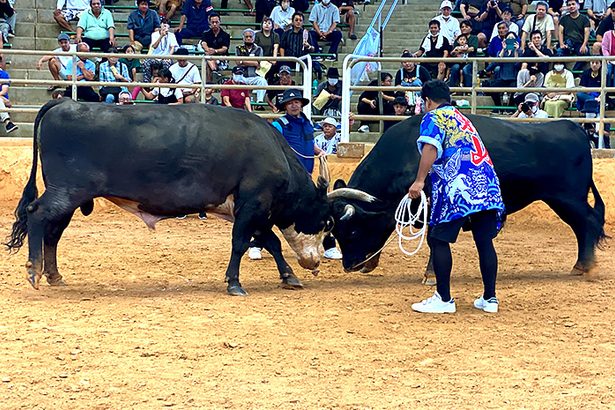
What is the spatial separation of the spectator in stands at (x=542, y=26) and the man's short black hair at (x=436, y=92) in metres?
9.69

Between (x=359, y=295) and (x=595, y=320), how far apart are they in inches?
80.5

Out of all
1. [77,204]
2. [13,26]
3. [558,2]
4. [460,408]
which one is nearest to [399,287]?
[77,204]

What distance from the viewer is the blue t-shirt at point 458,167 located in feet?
26.3

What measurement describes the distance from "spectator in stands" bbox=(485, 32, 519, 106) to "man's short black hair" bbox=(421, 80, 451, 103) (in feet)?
27.9

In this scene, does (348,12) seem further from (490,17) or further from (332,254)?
(332,254)

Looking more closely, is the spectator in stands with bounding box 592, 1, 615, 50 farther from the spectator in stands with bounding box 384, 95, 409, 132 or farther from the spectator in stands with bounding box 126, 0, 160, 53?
the spectator in stands with bounding box 126, 0, 160, 53

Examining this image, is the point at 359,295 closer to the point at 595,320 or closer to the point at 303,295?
the point at 303,295

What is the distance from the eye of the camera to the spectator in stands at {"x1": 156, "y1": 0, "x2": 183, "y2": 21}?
69.0 ft

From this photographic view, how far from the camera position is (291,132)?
10914 millimetres

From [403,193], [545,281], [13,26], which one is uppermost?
[13,26]

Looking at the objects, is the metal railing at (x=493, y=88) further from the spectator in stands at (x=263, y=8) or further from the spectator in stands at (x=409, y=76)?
the spectator in stands at (x=263, y=8)

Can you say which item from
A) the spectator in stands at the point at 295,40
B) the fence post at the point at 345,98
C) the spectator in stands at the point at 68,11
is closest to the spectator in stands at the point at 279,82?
the fence post at the point at 345,98

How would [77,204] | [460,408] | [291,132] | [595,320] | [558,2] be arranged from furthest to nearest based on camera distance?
1. [558,2]
2. [291,132]
3. [77,204]
4. [595,320]
5. [460,408]

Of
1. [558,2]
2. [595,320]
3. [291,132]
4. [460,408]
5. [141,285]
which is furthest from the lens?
[558,2]
